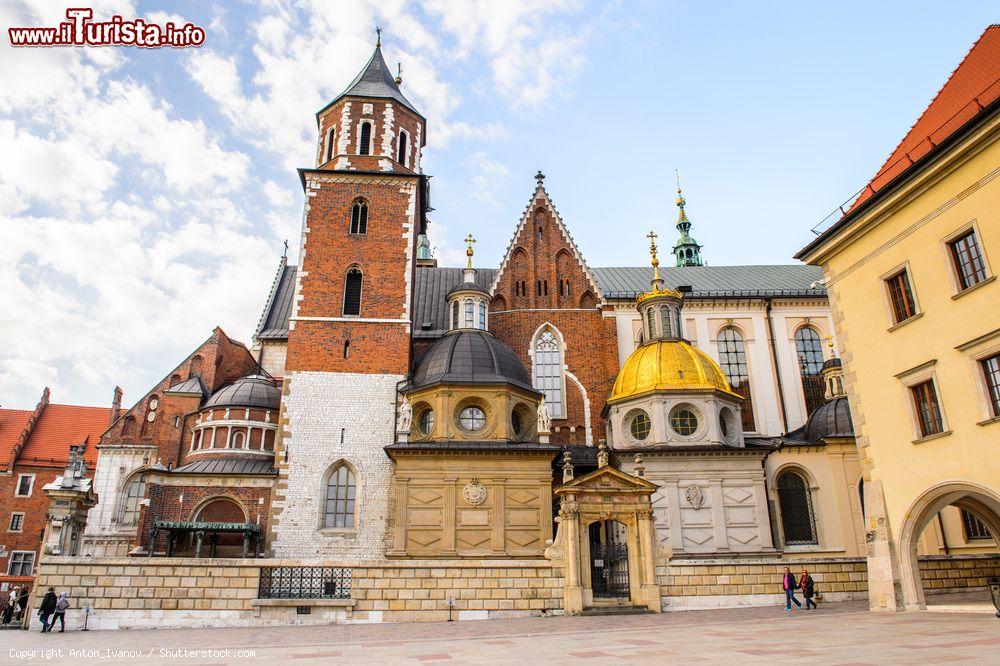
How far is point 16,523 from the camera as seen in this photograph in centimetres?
4138

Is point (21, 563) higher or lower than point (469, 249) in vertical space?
lower

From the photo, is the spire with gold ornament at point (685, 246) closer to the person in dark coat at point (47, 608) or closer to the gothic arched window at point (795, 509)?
the gothic arched window at point (795, 509)

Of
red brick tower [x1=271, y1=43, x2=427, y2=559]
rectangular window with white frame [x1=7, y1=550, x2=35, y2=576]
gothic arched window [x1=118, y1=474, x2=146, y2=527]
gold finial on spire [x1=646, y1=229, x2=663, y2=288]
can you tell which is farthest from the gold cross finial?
rectangular window with white frame [x1=7, y1=550, x2=35, y2=576]

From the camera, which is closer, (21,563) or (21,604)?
(21,604)

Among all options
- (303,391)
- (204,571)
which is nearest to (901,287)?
(204,571)

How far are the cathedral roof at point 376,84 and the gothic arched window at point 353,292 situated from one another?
30.8 ft

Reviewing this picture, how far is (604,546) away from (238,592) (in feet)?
34.0

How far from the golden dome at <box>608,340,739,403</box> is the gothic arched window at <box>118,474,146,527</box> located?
21711 millimetres

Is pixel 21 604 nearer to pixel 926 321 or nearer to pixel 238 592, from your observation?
pixel 238 592

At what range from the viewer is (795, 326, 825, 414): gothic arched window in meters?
33.6

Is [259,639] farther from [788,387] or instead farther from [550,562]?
[788,387]

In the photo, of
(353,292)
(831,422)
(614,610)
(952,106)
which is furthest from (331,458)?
(952,106)

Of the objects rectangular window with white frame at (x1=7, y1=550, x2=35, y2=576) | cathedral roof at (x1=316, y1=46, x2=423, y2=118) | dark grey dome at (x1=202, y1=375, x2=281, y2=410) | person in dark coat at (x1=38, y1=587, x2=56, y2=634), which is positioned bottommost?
person in dark coat at (x1=38, y1=587, x2=56, y2=634)

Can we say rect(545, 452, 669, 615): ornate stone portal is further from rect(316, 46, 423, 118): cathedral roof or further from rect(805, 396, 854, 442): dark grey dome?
rect(316, 46, 423, 118): cathedral roof
